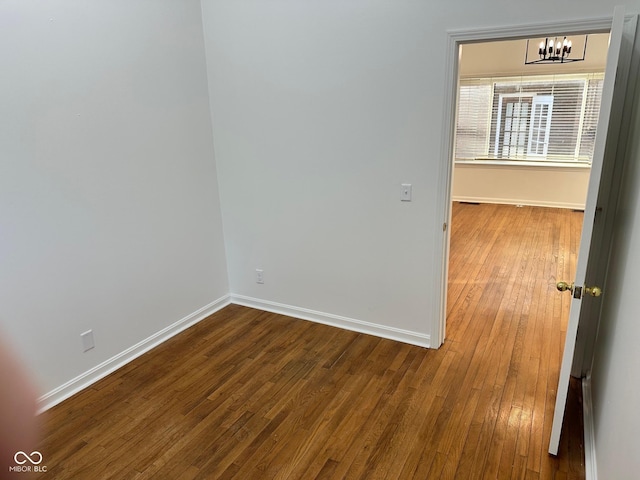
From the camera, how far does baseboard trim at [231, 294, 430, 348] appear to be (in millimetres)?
3064

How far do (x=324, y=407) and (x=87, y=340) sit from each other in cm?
154

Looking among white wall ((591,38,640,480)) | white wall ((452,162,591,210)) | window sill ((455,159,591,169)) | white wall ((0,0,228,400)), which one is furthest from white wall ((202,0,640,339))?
window sill ((455,159,591,169))

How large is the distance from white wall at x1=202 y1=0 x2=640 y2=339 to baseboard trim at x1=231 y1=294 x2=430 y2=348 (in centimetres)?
4

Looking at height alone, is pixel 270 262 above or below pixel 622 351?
below

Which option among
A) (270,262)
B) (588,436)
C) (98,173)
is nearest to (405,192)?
(270,262)

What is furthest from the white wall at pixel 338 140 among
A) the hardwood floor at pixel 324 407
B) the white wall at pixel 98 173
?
the hardwood floor at pixel 324 407

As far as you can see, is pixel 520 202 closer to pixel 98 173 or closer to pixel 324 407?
pixel 324 407

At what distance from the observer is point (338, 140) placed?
2916 millimetres

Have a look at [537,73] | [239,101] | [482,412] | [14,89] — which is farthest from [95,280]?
[537,73]

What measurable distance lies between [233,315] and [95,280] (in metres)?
1.23

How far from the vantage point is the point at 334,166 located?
299 cm

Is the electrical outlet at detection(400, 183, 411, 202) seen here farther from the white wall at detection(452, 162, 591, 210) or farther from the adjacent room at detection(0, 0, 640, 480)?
the white wall at detection(452, 162, 591, 210)

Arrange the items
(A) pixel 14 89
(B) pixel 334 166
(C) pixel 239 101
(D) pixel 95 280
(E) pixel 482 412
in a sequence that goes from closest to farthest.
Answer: (A) pixel 14 89 < (E) pixel 482 412 < (D) pixel 95 280 < (B) pixel 334 166 < (C) pixel 239 101

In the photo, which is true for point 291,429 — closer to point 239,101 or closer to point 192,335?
point 192,335
